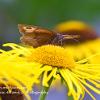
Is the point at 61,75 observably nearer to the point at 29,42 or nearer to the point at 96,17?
the point at 29,42

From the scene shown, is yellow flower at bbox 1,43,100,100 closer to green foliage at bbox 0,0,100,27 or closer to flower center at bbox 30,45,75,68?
flower center at bbox 30,45,75,68

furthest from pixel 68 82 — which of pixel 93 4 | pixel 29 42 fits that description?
pixel 93 4

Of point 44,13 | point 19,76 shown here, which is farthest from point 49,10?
point 19,76

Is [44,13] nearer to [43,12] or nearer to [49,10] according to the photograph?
[43,12]

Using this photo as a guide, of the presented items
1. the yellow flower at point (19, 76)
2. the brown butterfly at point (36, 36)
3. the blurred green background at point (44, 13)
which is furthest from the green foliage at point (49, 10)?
the yellow flower at point (19, 76)

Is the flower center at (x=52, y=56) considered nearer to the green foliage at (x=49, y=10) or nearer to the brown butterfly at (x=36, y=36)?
the brown butterfly at (x=36, y=36)

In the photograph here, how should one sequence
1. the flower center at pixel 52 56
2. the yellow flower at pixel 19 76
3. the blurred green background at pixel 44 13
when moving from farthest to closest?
the blurred green background at pixel 44 13
the flower center at pixel 52 56
the yellow flower at pixel 19 76

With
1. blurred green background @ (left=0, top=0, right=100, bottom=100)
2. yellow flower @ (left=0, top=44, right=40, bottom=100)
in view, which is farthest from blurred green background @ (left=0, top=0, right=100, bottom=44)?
Answer: yellow flower @ (left=0, top=44, right=40, bottom=100)
